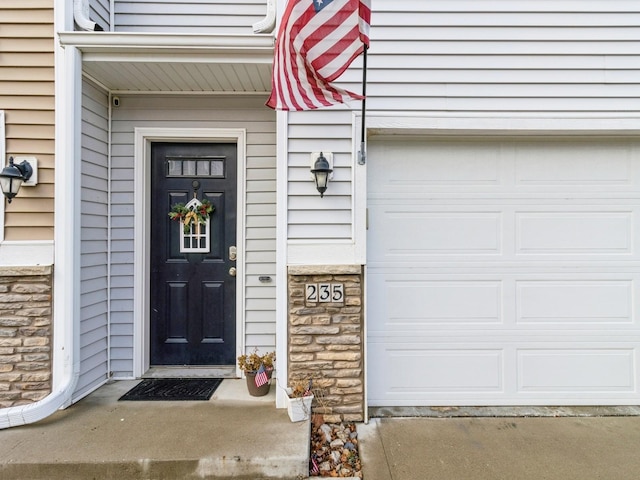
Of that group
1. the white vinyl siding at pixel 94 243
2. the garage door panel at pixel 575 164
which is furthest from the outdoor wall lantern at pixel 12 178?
the garage door panel at pixel 575 164

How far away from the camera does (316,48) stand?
76.2 inches

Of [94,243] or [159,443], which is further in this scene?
[94,243]

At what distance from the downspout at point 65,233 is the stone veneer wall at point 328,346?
1438 millimetres

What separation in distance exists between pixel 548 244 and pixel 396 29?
1884 millimetres

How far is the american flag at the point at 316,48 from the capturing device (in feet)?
6.23

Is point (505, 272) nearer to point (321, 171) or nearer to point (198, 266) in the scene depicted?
point (321, 171)

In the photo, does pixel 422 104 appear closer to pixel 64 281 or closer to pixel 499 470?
pixel 499 470

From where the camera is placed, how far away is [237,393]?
2.57 meters

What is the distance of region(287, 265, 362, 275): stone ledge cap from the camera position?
2.34 meters

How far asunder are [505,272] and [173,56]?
2.79 m

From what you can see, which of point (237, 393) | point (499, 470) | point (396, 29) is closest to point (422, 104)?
point (396, 29)

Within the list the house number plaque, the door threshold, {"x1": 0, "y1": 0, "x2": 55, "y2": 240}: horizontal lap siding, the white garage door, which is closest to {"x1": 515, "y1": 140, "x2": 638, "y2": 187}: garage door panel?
the white garage door

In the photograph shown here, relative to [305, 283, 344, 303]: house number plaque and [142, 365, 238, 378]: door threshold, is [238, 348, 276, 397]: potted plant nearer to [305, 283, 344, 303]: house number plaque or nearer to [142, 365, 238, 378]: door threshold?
[142, 365, 238, 378]: door threshold

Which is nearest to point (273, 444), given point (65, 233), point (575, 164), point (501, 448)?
point (501, 448)
